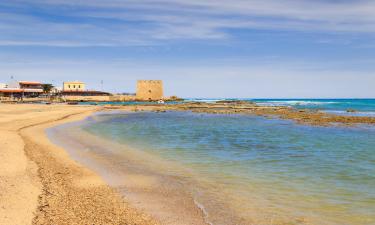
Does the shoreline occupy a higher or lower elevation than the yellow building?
lower

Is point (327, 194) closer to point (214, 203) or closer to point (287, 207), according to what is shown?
point (287, 207)

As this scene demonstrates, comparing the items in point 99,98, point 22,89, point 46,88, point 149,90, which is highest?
point 46,88

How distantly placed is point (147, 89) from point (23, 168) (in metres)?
149

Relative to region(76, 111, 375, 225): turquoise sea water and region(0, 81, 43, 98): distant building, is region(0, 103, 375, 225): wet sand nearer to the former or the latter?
region(76, 111, 375, 225): turquoise sea water

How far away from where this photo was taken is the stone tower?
162 meters

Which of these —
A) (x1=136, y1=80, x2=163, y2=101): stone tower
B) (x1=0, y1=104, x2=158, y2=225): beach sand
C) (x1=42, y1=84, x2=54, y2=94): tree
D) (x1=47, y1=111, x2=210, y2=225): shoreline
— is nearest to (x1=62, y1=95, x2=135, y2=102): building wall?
(x1=42, y1=84, x2=54, y2=94): tree

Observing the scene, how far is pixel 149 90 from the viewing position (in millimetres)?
162375

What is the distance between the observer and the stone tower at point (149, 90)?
162 metres

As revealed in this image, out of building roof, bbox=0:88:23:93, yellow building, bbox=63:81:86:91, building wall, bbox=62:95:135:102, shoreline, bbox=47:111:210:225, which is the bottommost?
shoreline, bbox=47:111:210:225

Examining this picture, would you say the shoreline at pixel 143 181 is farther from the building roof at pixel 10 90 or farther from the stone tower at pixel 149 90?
the stone tower at pixel 149 90

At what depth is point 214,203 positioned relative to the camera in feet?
36.6

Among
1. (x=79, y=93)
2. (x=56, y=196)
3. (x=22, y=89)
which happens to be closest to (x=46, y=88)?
(x=79, y=93)

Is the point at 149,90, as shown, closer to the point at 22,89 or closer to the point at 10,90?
the point at 22,89

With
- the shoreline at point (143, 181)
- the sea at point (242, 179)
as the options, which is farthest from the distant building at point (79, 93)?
the shoreline at point (143, 181)
